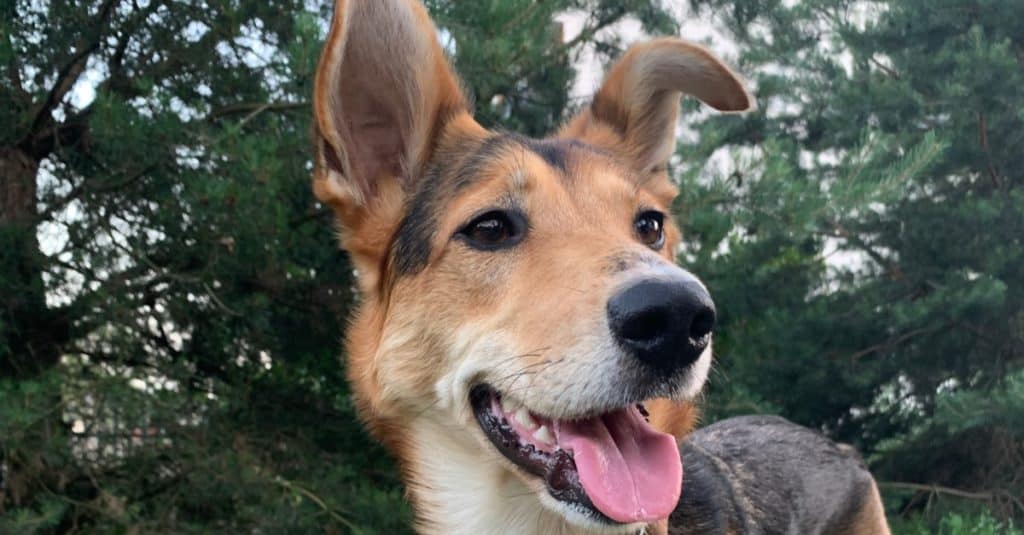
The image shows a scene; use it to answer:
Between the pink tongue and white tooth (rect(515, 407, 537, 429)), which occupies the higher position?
white tooth (rect(515, 407, 537, 429))

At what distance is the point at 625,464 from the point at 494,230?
0.79 metres

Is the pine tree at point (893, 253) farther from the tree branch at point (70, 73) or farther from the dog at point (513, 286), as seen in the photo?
the tree branch at point (70, 73)

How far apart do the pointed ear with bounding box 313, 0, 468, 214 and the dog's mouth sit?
3.14ft

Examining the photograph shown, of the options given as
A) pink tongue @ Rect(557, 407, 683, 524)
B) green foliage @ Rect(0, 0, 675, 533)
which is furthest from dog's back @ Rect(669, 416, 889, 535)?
green foliage @ Rect(0, 0, 675, 533)

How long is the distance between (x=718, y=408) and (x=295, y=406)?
98.0 inches

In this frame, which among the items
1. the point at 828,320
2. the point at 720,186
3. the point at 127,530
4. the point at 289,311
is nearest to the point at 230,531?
the point at 127,530

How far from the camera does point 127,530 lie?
469cm

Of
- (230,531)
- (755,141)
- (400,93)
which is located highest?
(755,141)

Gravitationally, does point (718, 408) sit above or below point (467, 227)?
below

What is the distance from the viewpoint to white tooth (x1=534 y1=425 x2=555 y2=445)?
7.72 ft

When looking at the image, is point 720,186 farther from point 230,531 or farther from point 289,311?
point 230,531

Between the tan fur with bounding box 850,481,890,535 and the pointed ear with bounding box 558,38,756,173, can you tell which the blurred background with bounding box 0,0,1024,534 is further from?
the tan fur with bounding box 850,481,890,535

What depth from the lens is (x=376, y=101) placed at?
3.13m

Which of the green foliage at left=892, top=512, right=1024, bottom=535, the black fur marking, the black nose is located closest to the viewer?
the black nose
